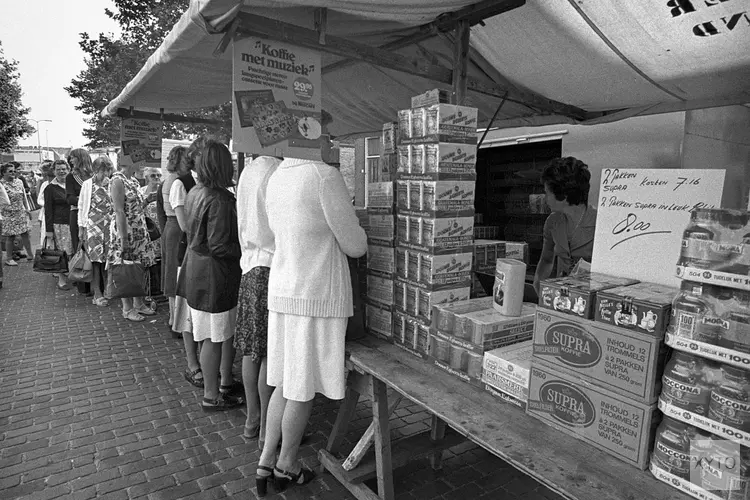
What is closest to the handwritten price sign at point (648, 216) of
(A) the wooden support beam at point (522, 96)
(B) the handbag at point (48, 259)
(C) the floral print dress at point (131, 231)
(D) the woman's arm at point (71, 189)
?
(A) the wooden support beam at point (522, 96)

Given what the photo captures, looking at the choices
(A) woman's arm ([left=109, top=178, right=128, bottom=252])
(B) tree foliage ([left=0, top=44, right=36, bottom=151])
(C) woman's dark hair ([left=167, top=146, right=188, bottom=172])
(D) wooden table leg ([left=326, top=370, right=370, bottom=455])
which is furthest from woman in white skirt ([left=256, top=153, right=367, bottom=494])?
(B) tree foliage ([left=0, top=44, right=36, bottom=151])

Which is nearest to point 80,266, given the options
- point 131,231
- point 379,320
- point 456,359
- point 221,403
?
point 131,231

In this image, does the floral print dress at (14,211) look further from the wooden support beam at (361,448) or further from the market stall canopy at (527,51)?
the wooden support beam at (361,448)

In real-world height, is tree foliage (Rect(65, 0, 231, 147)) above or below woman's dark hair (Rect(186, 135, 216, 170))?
above

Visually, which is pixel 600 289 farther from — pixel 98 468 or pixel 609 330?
pixel 98 468

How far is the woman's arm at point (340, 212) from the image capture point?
242 centimetres

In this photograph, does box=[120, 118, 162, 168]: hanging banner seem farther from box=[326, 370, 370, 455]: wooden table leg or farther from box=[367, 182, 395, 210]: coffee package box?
box=[326, 370, 370, 455]: wooden table leg

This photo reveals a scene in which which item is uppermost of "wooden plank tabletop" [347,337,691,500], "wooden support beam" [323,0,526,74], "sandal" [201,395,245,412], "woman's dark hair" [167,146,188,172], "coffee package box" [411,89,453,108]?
"wooden support beam" [323,0,526,74]

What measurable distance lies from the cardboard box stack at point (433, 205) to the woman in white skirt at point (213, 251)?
1.40 metres

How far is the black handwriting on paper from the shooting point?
1783 millimetres

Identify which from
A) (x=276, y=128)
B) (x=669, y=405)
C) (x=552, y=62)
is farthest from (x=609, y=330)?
(x=552, y=62)

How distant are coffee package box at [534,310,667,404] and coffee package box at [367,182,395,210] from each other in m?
1.22

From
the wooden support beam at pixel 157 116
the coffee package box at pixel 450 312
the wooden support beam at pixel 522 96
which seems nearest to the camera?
the coffee package box at pixel 450 312

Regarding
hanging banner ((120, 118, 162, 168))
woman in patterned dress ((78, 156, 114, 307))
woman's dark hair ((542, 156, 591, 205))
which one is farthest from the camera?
hanging banner ((120, 118, 162, 168))
